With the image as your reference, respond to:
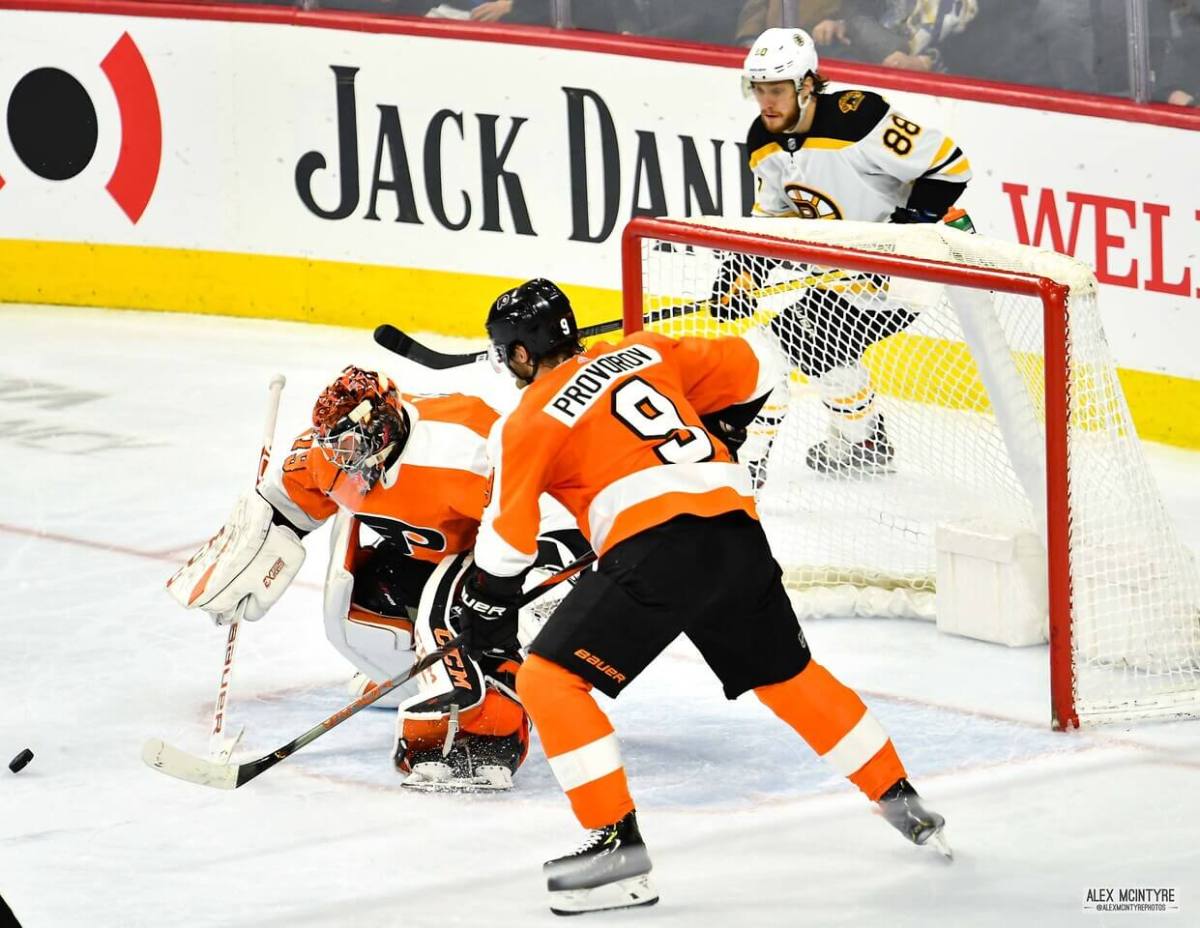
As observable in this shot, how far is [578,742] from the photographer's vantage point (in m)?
3.18

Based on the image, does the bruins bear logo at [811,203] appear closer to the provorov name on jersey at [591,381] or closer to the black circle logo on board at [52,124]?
the provorov name on jersey at [591,381]

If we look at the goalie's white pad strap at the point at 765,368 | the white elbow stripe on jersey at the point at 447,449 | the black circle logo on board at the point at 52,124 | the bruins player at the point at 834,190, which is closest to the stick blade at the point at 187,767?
the white elbow stripe on jersey at the point at 447,449

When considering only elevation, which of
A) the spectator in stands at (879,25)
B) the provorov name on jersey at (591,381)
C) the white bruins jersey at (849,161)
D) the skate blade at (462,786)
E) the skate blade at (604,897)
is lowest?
the skate blade at (604,897)

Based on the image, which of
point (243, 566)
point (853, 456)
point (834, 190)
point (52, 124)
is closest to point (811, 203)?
point (834, 190)

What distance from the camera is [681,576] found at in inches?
126

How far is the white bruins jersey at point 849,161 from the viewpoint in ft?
17.2

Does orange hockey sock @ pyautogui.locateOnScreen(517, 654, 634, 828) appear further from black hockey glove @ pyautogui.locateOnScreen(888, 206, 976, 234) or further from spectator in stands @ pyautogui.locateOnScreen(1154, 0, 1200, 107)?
spectator in stands @ pyautogui.locateOnScreen(1154, 0, 1200, 107)

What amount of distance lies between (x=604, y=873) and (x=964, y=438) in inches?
68.1

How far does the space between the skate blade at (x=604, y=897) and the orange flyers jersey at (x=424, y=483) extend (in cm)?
79

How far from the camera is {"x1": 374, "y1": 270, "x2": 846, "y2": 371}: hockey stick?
14.1 feet

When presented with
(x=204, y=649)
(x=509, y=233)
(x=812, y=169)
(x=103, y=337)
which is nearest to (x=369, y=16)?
(x=509, y=233)

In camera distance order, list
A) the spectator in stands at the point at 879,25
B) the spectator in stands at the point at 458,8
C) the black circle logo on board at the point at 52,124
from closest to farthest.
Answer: the spectator in stands at the point at 879,25, the spectator in stands at the point at 458,8, the black circle logo on board at the point at 52,124

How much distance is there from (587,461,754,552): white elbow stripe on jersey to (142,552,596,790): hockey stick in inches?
18.8

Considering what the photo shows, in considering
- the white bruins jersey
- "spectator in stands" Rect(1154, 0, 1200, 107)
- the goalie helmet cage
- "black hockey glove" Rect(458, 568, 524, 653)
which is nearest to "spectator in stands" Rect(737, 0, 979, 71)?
"spectator in stands" Rect(1154, 0, 1200, 107)
